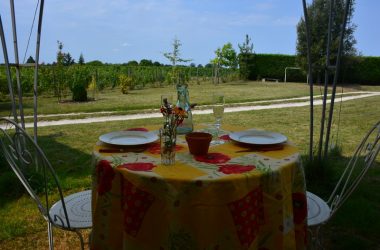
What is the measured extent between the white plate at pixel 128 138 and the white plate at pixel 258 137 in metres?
0.45

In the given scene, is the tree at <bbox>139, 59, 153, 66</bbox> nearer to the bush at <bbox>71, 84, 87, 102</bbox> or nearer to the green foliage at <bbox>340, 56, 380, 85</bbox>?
the green foliage at <bbox>340, 56, 380, 85</bbox>

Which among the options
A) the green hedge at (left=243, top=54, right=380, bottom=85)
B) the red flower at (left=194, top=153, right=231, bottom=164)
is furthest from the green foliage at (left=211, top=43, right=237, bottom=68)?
the red flower at (left=194, top=153, right=231, bottom=164)

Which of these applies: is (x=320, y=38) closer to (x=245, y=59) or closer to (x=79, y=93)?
(x=245, y=59)

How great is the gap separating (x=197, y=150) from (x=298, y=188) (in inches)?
20.0

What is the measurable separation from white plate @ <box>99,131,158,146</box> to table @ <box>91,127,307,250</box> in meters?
0.16

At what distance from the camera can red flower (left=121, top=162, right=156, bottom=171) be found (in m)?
1.31

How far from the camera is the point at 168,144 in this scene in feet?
4.40

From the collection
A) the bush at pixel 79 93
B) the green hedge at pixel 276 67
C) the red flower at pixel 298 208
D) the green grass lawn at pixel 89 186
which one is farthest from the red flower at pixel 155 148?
the green hedge at pixel 276 67

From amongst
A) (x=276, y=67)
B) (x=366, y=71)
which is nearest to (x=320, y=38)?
(x=276, y=67)

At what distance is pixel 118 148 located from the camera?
1.62 meters

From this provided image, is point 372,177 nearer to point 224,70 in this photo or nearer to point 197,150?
point 197,150

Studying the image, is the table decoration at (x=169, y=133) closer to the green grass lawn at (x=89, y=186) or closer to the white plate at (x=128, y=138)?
the white plate at (x=128, y=138)

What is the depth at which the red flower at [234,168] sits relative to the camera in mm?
1278

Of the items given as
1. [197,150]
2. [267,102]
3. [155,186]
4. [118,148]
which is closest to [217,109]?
[197,150]
